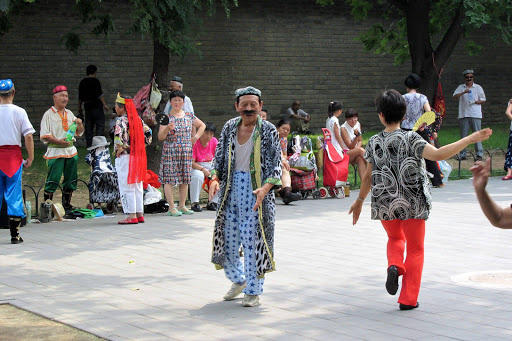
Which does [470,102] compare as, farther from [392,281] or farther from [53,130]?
[392,281]

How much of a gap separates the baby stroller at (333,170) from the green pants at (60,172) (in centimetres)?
444

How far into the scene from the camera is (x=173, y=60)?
22.8m

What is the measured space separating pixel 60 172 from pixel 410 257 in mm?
7294

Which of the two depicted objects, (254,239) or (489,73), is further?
(489,73)

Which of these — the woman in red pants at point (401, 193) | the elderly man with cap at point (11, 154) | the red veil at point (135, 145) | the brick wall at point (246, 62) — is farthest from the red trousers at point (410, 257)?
the brick wall at point (246, 62)

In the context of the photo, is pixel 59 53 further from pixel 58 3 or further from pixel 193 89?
pixel 193 89

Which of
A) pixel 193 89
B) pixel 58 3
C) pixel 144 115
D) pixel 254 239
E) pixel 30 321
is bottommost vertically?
pixel 30 321

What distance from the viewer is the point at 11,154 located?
9.70 metres

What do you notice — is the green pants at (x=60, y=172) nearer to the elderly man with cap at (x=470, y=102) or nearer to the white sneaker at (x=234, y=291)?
the white sneaker at (x=234, y=291)

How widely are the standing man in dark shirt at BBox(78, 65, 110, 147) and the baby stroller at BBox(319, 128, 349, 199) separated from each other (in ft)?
20.6

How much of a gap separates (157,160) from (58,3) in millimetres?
7746

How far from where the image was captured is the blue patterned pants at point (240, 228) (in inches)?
269

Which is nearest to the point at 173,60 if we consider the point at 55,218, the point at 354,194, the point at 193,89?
the point at 193,89

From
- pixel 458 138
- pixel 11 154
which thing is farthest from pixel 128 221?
pixel 458 138
